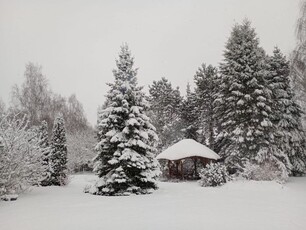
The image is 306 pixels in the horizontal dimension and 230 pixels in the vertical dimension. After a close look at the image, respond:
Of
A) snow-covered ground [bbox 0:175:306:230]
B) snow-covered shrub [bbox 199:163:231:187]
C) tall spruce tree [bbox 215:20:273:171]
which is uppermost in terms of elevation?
tall spruce tree [bbox 215:20:273:171]

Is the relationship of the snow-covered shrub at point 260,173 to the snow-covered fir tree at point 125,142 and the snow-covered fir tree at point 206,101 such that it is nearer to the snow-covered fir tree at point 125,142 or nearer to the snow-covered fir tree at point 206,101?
the snow-covered fir tree at point 125,142

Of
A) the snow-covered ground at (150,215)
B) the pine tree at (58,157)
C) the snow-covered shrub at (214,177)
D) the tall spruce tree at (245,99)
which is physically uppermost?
the tall spruce tree at (245,99)

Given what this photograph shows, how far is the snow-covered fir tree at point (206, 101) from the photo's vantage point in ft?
109

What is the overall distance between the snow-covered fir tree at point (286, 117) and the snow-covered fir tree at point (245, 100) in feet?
6.00

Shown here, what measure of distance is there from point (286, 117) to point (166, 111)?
2230 centimetres

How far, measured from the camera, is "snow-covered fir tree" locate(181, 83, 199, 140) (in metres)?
37.2

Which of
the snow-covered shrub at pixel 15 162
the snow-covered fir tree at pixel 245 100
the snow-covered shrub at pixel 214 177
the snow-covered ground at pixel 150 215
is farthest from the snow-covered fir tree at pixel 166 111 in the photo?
the snow-covered ground at pixel 150 215

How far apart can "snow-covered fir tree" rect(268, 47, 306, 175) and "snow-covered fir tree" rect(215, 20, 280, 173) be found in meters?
1.83

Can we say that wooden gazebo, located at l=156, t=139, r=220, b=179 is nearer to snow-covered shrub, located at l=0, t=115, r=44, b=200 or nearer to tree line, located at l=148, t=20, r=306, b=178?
tree line, located at l=148, t=20, r=306, b=178

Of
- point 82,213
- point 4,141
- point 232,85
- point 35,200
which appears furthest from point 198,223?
point 232,85

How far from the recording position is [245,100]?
2311 cm

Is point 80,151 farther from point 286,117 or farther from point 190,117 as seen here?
point 286,117

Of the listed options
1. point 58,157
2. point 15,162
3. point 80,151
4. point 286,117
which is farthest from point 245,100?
point 80,151

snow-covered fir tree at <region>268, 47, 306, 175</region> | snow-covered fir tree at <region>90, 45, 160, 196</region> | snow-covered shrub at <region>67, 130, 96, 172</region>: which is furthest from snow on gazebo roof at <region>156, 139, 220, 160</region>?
snow-covered shrub at <region>67, 130, 96, 172</region>
